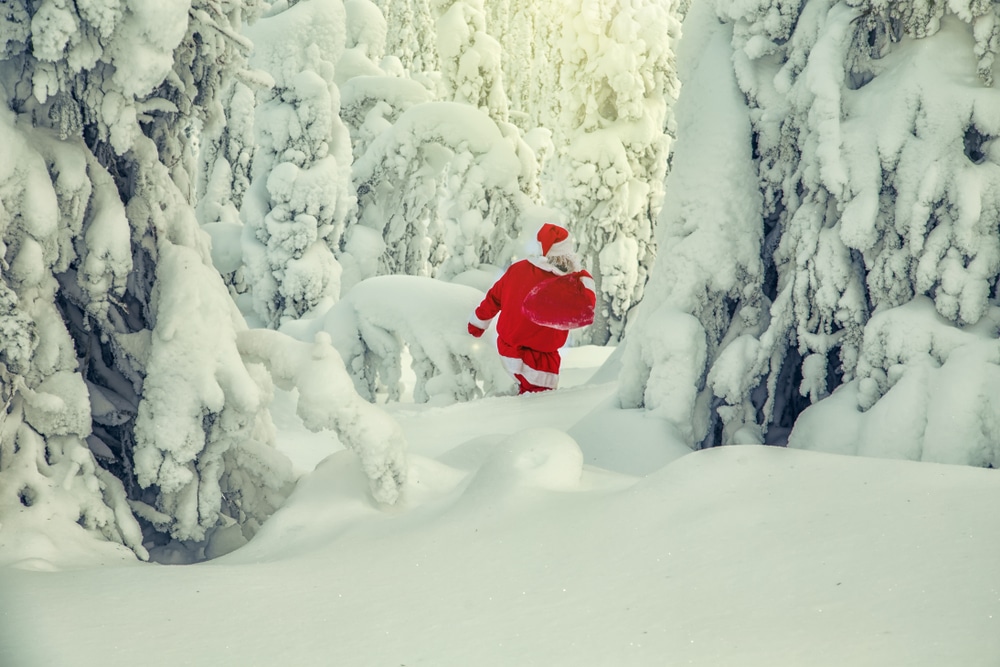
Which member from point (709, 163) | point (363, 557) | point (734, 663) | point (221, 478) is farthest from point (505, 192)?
point (734, 663)

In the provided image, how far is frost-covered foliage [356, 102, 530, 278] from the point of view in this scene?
9.33 metres

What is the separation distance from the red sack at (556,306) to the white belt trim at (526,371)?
1.39ft

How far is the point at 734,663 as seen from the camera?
1.71 metres

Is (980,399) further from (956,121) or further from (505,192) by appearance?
(505,192)

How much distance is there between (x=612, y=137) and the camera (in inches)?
441

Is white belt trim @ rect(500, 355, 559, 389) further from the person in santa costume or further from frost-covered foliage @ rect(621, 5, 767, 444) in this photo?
frost-covered foliage @ rect(621, 5, 767, 444)

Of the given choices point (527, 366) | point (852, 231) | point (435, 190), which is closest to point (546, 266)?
point (527, 366)

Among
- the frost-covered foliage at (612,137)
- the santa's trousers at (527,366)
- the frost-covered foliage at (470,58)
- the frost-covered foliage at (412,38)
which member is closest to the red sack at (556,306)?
the santa's trousers at (527,366)

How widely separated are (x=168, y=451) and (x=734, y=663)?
214 cm

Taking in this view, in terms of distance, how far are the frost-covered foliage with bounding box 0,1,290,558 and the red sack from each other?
285 centimetres

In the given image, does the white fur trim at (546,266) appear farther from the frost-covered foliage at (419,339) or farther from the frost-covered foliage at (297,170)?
the frost-covered foliage at (297,170)

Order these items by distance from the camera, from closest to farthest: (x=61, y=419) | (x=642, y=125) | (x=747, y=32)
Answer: (x=61, y=419) < (x=747, y=32) < (x=642, y=125)

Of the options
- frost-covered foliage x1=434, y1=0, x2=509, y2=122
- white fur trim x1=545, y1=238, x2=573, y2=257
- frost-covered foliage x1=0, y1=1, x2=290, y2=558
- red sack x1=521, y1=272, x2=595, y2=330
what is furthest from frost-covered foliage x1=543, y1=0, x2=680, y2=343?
frost-covered foliage x1=0, y1=1, x2=290, y2=558

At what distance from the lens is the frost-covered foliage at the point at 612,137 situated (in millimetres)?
11180
